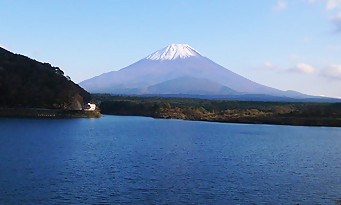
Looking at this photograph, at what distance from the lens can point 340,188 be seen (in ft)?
59.1

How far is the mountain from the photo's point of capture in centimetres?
6831

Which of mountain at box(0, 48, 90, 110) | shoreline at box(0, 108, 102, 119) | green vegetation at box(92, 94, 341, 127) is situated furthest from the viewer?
mountain at box(0, 48, 90, 110)

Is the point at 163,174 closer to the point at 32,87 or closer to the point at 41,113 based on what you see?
the point at 41,113

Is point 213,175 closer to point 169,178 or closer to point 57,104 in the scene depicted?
point 169,178

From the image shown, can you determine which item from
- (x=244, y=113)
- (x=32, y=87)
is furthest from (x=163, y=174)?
(x=244, y=113)

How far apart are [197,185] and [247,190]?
217 centimetres

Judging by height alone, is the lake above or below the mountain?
below

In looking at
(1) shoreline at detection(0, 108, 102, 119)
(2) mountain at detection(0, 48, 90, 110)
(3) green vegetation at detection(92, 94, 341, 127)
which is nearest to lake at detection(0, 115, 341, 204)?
(3) green vegetation at detection(92, 94, 341, 127)

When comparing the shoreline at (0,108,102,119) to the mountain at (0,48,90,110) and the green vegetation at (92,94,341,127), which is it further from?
the green vegetation at (92,94,341,127)

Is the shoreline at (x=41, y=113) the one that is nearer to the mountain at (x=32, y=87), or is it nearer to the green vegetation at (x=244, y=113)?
the mountain at (x=32, y=87)

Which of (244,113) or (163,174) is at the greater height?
(244,113)

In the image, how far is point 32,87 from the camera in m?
71.3

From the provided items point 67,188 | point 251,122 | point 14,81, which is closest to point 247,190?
point 67,188

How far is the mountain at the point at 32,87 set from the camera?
224 ft
